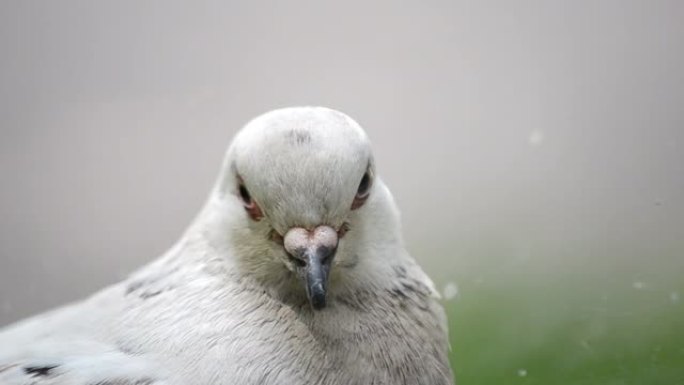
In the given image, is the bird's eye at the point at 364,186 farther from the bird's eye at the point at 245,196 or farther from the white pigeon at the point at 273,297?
the bird's eye at the point at 245,196

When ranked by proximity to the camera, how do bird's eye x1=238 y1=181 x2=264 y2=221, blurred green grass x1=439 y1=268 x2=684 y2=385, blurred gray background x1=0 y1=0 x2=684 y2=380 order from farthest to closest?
blurred gray background x1=0 y1=0 x2=684 y2=380 < blurred green grass x1=439 y1=268 x2=684 y2=385 < bird's eye x1=238 y1=181 x2=264 y2=221

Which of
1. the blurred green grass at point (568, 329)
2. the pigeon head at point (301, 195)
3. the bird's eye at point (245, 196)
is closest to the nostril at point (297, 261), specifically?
the pigeon head at point (301, 195)

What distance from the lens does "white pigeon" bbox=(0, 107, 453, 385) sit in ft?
4.05

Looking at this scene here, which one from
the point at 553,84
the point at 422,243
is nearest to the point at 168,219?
the point at 422,243

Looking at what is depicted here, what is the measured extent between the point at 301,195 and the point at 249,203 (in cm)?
11

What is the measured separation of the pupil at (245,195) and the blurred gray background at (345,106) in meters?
0.89

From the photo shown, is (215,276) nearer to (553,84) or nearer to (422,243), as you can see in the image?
(422,243)

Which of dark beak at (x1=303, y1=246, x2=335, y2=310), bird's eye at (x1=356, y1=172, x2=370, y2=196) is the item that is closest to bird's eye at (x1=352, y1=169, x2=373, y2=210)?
bird's eye at (x1=356, y1=172, x2=370, y2=196)

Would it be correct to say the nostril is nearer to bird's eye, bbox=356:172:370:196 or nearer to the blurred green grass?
bird's eye, bbox=356:172:370:196

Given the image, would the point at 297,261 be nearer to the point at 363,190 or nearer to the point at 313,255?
the point at 313,255

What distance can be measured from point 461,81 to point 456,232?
348 millimetres

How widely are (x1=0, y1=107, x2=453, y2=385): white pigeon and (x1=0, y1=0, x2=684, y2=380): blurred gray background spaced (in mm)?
817

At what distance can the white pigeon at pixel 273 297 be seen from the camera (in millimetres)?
1233

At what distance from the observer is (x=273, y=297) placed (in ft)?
4.37
